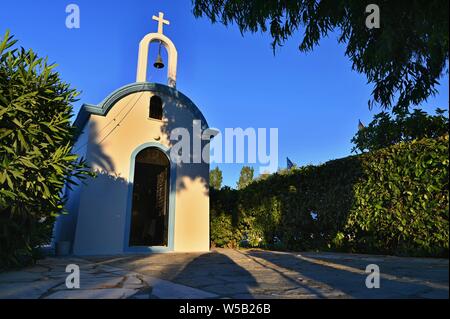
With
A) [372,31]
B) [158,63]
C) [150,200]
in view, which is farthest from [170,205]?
[372,31]

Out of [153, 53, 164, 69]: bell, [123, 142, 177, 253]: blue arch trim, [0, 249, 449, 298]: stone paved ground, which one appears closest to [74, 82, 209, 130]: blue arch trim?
[153, 53, 164, 69]: bell

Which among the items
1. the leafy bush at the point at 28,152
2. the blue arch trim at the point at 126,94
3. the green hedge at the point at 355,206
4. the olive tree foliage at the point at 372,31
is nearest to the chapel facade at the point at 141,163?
the blue arch trim at the point at 126,94

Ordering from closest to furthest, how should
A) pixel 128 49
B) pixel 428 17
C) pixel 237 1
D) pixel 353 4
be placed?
pixel 428 17 → pixel 353 4 → pixel 237 1 → pixel 128 49

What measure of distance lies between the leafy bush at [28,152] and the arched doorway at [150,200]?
14.2ft

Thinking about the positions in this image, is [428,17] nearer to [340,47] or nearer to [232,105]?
[340,47]

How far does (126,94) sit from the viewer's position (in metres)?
9.59

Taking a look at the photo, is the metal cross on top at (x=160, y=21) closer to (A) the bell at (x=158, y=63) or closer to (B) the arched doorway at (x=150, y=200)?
(A) the bell at (x=158, y=63)

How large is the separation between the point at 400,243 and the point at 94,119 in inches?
337

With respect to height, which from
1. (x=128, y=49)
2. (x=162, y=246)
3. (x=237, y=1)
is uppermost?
(x=128, y=49)

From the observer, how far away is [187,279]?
3.61m

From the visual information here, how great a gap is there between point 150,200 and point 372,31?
429 inches

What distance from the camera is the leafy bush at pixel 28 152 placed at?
4648mm

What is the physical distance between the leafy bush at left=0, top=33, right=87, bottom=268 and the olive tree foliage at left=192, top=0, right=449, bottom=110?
10.6 feet
